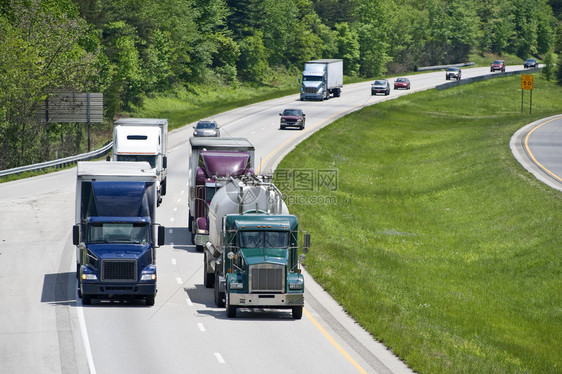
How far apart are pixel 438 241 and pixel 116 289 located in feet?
75.5

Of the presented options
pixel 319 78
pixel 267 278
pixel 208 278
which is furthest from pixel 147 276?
pixel 319 78

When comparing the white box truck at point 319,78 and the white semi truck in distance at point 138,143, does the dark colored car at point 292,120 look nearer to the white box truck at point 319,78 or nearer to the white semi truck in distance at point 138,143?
the white box truck at point 319,78

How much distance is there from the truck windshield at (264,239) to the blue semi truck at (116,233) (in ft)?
9.13

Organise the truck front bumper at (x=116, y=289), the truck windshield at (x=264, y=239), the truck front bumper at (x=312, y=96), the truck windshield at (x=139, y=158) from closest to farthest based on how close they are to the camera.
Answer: the truck windshield at (x=264, y=239), the truck front bumper at (x=116, y=289), the truck windshield at (x=139, y=158), the truck front bumper at (x=312, y=96)

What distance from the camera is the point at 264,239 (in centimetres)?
2530

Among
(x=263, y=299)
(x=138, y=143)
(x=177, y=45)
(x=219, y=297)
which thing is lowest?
(x=219, y=297)

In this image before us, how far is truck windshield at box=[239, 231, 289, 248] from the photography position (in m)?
25.3

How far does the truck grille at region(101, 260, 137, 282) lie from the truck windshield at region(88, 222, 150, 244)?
42.4 inches

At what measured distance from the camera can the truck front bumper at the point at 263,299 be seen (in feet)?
81.0

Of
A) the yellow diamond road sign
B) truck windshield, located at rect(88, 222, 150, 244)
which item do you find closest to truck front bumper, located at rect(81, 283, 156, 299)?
truck windshield, located at rect(88, 222, 150, 244)

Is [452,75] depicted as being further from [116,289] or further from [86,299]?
[116,289]

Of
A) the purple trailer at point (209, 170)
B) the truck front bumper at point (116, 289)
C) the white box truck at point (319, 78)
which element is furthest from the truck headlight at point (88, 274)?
the white box truck at point (319, 78)

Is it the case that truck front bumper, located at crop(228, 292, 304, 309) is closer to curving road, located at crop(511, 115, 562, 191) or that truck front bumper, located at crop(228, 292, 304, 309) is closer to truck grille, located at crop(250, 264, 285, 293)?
truck grille, located at crop(250, 264, 285, 293)

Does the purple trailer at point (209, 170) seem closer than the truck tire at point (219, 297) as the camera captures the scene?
No
